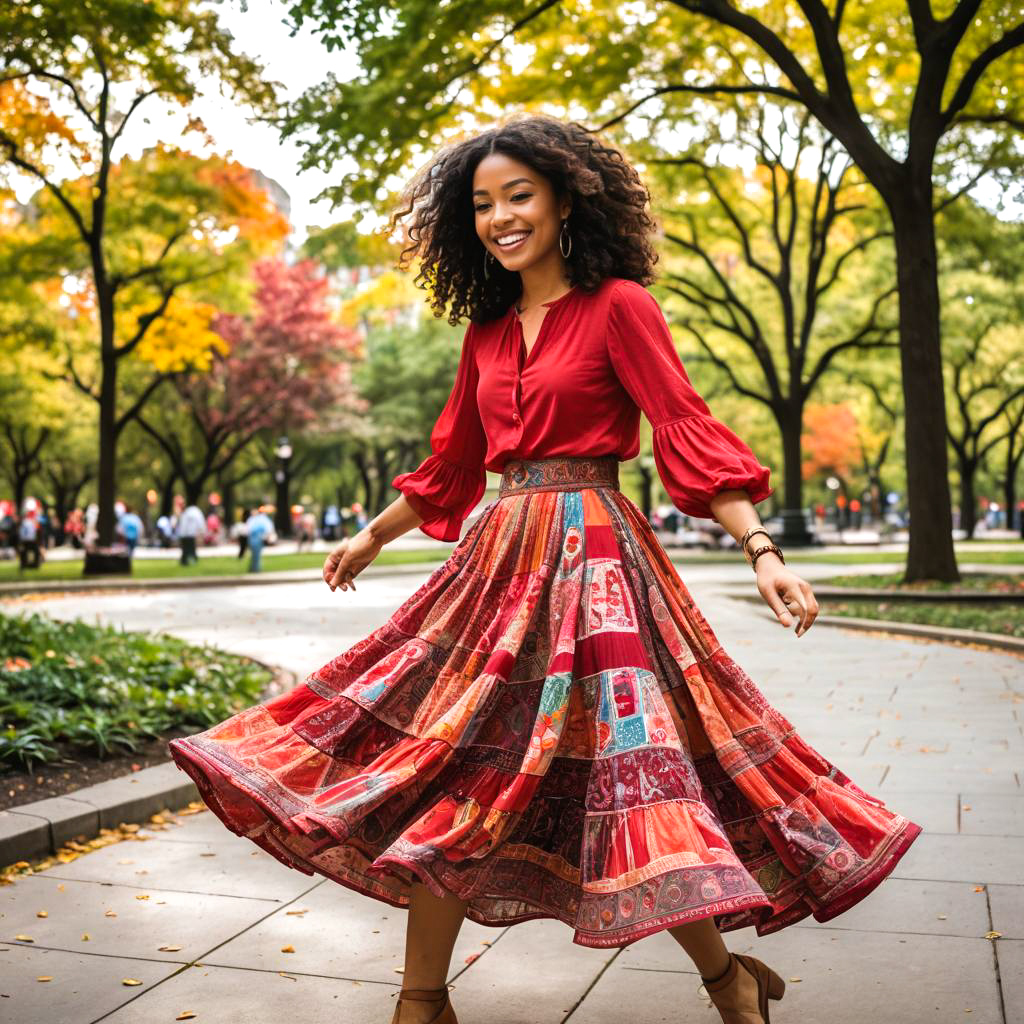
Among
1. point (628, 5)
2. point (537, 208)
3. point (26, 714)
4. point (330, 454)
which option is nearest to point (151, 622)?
point (26, 714)

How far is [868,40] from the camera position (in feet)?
63.5

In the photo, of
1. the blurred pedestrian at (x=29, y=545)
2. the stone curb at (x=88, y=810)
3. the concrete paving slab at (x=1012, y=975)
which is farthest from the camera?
the blurred pedestrian at (x=29, y=545)

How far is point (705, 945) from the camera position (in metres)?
2.64

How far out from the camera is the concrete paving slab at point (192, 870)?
175 inches

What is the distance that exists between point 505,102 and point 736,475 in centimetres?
1500

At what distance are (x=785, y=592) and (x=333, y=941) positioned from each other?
1998 mm

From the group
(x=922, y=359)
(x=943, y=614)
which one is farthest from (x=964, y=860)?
(x=922, y=359)

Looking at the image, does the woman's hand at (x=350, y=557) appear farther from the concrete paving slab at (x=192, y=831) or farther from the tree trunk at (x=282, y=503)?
the tree trunk at (x=282, y=503)

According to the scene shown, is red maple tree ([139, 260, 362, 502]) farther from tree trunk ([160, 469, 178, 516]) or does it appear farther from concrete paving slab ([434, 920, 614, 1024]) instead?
concrete paving slab ([434, 920, 614, 1024])

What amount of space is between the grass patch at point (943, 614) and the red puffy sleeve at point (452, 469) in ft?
29.1

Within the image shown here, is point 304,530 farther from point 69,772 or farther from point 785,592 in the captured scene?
point 785,592

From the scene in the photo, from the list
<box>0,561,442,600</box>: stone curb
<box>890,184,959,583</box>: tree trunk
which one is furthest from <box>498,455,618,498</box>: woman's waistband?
<box>0,561,442,600</box>: stone curb

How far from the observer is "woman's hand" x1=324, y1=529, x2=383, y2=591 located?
3248 millimetres

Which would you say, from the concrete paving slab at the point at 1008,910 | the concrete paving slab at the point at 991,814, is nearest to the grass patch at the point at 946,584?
the concrete paving slab at the point at 991,814
